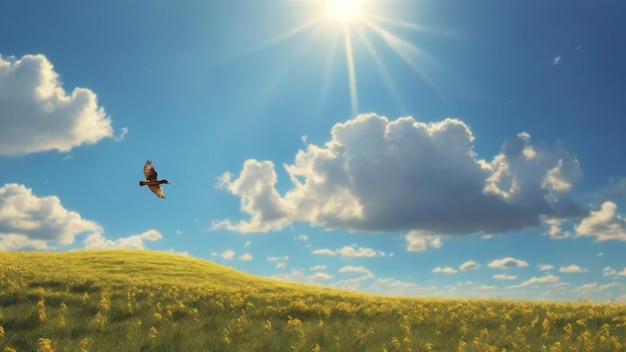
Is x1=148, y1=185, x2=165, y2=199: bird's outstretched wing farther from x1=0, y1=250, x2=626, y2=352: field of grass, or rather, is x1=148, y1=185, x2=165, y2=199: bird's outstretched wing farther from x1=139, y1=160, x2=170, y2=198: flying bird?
x1=0, y1=250, x2=626, y2=352: field of grass

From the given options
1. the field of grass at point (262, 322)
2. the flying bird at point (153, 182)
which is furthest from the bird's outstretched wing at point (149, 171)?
the field of grass at point (262, 322)

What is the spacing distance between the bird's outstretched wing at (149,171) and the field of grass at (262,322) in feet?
17.1

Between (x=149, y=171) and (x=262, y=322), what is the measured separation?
24.6 ft

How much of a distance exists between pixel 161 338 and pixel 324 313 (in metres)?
9.21

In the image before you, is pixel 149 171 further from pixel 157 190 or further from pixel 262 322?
pixel 262 322

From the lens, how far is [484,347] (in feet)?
63.4

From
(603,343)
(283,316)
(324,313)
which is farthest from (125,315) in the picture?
(603,343)

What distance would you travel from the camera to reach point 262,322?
23109 mm

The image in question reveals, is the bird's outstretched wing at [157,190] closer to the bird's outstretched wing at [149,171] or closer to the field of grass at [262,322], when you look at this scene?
the bird's outstretched wing at [149,171]

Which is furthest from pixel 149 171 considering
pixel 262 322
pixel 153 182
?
pixel 262 322

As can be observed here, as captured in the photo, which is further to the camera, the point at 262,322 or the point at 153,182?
the point at 262,322

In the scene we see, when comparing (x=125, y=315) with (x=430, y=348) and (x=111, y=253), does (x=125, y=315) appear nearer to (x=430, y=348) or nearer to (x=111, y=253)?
(x=430, y=348)

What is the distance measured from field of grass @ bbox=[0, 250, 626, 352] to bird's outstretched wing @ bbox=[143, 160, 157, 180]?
5.21m

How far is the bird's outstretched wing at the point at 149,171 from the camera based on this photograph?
68.3 feet
